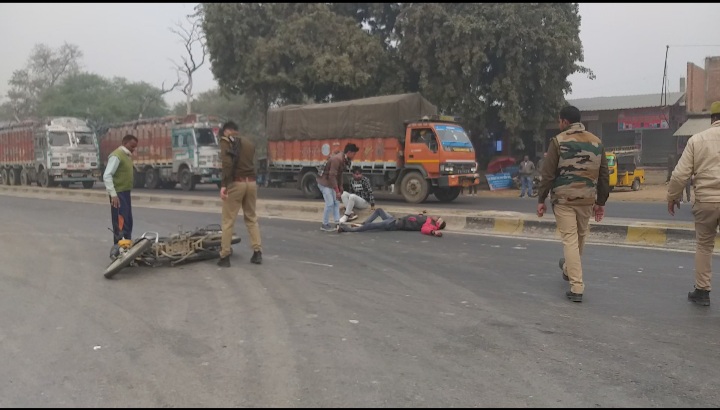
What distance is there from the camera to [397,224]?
10.4 meters

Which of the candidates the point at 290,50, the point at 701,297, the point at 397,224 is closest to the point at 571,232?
the point at 701,297

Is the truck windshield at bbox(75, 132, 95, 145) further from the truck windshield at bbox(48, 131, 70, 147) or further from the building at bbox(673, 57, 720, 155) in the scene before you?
the building at bbox(673, 57, 720, 155)

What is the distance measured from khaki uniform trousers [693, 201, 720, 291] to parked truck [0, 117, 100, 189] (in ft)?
85.4

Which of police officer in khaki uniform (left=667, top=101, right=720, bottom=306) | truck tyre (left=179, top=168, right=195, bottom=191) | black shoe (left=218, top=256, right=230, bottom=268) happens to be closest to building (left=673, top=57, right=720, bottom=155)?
truck tyre (left=179, top=168, right=195, bottom=191)

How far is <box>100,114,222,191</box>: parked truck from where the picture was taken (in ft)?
82.2

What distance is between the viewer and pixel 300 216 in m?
13.8

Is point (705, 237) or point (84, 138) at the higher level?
point (84, 138)

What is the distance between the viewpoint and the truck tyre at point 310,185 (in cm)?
2031

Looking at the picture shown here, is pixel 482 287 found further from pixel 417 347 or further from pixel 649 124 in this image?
pixel 649 124

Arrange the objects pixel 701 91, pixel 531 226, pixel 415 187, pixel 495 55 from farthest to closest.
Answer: pixel 701 91 → pixel 495 55 → pixel 415 187 → pixel 531 226

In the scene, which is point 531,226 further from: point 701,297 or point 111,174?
point 111,174

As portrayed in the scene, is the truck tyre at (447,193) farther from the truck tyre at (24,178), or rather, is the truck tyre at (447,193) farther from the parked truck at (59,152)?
the truck tyre at (24,178)

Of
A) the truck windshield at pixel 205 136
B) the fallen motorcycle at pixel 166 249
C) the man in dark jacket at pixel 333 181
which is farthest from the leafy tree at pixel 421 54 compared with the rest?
the fallen motorcycle at pixel 166 249

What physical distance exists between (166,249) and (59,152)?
2196 cm
